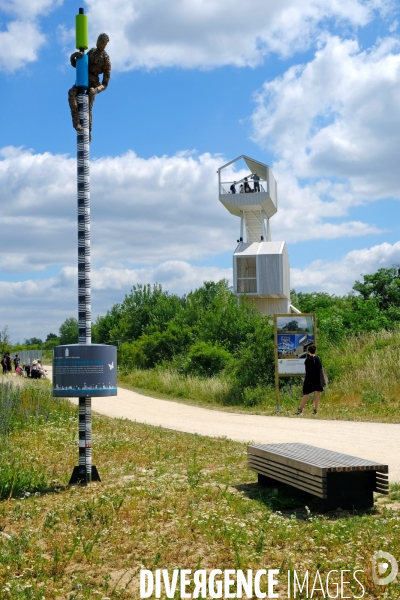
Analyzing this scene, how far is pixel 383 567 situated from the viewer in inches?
214

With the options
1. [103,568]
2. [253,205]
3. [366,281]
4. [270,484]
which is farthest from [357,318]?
[103,568]

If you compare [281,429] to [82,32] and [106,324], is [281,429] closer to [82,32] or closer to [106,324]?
[82,32]

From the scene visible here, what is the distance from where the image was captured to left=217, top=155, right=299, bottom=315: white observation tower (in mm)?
42312

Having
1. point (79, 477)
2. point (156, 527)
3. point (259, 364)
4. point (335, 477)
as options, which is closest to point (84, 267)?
point (79, 477)

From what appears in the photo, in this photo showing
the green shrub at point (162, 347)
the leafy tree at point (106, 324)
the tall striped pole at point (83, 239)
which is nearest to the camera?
the tall striped pole at point (83, 239)

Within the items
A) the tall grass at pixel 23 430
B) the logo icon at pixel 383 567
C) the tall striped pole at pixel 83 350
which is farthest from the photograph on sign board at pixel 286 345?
the logo icon at pixel 383 567

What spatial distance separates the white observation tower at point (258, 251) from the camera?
42312mm

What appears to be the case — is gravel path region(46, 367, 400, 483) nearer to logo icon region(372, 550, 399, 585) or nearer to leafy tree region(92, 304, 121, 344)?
logo icon region(372, 550, 399, 585)

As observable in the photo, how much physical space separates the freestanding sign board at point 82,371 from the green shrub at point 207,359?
20.7 metres

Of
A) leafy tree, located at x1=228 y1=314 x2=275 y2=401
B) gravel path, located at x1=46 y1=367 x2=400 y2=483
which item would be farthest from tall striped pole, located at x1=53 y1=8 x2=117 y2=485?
leafy tree, located at x1=228 y1=314 x2=275 y2=401

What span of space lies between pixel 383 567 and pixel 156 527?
224cm

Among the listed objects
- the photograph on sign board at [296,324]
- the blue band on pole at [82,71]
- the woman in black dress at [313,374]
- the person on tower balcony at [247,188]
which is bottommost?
the woman in black dress at [313,374]

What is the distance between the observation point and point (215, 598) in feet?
17.1

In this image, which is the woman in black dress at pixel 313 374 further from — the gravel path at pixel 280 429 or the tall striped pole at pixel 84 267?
the tall striped pole at pixel 84 267
